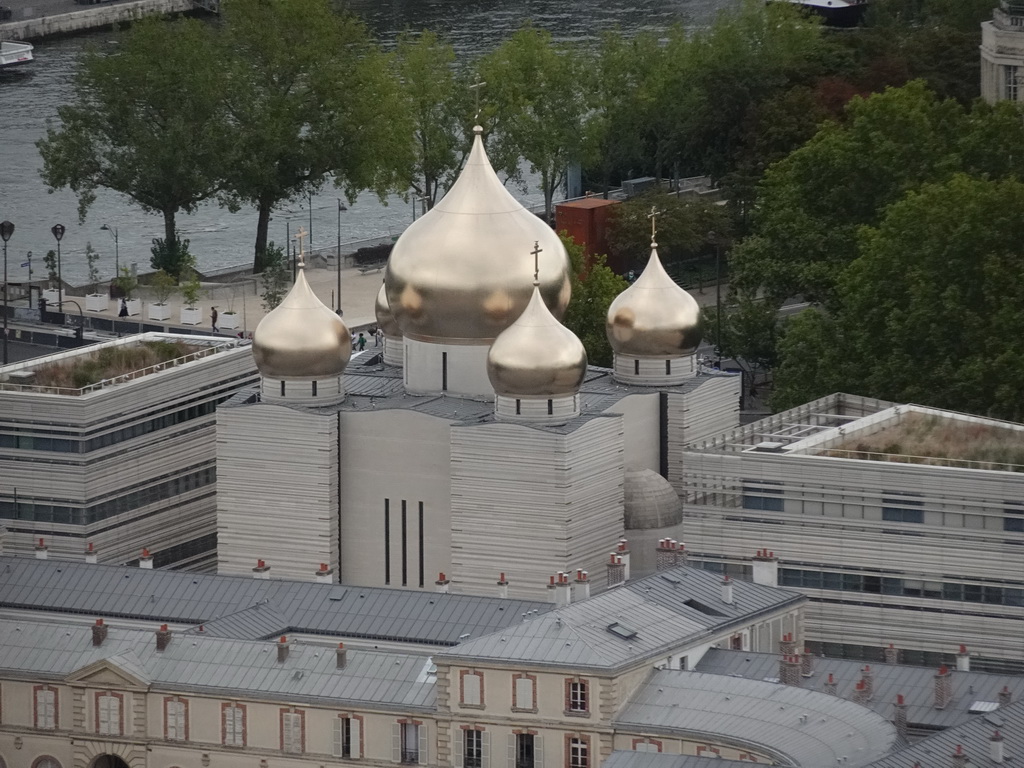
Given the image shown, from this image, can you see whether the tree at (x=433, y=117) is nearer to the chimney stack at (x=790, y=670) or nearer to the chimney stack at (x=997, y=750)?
the chimney stack at (x=790, y=670)

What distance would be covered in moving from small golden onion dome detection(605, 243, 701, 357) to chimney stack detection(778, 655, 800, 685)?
1828cm

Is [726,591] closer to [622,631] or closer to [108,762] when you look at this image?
[622,631]

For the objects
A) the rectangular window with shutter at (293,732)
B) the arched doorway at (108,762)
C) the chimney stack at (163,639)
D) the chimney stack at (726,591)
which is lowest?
the arched doorway at (108,762)

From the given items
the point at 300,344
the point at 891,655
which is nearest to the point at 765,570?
the point at 891,655

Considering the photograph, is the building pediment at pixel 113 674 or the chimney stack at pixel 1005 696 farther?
the building pediment at pixel 113 674

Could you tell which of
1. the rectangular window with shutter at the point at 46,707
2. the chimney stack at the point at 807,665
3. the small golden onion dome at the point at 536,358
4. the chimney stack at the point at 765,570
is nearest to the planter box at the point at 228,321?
the small golden onion dome at the point at 536,358

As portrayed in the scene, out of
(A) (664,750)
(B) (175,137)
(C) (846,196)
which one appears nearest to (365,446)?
(A) (664,750)

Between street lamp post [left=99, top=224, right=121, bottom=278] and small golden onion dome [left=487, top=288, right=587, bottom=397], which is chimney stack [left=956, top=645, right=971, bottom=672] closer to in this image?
small golden onion dome [left=487, top=288, right=587, bottom=397]

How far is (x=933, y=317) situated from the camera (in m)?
123

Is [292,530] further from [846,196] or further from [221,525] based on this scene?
[846,196]

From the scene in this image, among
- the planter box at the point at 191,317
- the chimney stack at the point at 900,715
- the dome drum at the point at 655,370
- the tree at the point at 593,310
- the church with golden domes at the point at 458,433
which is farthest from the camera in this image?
the planter box at the point at 191,317

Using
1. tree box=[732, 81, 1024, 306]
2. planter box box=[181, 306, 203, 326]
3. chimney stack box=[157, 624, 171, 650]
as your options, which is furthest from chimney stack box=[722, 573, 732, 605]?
planter box box=[181, 306, 203, 326]

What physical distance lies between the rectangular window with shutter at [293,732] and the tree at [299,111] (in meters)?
66.4

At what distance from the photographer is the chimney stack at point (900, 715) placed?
309 feet
